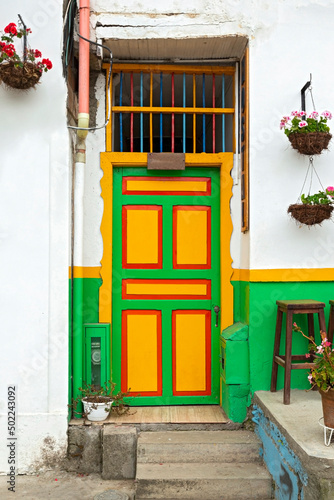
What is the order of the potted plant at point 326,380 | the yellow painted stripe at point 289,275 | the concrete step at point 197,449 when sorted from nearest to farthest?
1. the potted plant at point 326,380
2. the concrete step at point 197,449
3. the yellow painted stripe at point 289,275

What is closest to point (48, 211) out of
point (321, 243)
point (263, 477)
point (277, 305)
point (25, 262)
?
point (25, 262)

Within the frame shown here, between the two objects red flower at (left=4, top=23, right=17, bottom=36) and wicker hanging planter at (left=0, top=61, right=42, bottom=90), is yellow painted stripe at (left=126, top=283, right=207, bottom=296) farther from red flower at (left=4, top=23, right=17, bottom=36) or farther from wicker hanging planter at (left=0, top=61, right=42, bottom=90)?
red flower at (left=4, top=23, right=17, bottom=36)

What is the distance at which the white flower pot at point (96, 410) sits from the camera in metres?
4.31

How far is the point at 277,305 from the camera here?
14.3ft

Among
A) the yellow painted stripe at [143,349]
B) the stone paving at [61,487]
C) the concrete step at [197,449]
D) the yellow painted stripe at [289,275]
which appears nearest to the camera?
the stone paving at [61,487]

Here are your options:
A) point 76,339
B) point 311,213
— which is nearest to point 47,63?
point 76,339

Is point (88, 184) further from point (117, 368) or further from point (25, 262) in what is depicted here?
point (117, 368)

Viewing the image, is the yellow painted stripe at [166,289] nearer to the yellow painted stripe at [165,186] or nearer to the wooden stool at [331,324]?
the yellow painted stripe at [165,186]

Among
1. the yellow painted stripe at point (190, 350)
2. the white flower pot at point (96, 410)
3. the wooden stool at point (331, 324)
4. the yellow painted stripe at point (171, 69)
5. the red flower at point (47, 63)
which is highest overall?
the yellow painted stripe at point (171, 69)

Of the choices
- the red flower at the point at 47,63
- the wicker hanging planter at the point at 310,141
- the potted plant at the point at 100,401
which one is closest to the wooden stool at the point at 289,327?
the wicker hanging planter at the point at 310,141

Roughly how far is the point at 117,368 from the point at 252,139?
8.50 feet

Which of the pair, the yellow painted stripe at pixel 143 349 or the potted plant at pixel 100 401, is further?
the yellow painted stripe at pixel 143 349

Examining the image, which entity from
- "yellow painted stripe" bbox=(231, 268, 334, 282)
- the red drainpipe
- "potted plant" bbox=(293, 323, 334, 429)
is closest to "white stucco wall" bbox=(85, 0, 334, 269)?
"yellow painted stripe" bbox=(231, 268, 334, 282)

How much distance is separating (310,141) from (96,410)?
3.05 m
